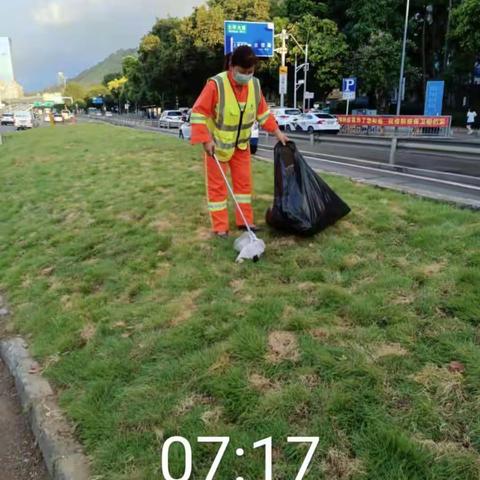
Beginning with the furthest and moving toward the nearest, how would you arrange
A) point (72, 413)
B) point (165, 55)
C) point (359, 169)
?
point (165, 55) → point (359, 169) → point (72, 413)

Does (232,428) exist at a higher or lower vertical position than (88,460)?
higher

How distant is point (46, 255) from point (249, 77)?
112 inches

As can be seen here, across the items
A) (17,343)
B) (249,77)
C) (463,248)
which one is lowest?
(17,343)

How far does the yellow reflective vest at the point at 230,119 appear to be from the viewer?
14.2ft

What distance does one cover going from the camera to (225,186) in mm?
4664

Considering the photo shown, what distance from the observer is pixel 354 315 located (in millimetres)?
3199

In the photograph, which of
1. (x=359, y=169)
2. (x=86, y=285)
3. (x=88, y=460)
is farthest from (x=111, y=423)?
(x=359, y=169)

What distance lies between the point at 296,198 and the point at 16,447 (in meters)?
2.69

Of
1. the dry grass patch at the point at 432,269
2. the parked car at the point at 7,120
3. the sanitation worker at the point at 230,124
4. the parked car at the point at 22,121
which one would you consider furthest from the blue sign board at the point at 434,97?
the parked car at the point at 7,120

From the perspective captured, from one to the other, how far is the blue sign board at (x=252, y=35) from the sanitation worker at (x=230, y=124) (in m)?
22.5

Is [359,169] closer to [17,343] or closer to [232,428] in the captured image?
[17,343]

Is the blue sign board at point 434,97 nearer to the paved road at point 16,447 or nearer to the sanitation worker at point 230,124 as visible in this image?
the sanitation worker at point 230,124

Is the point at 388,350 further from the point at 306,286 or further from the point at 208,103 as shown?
the point at 208,103

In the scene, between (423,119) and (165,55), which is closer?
(423,119)
